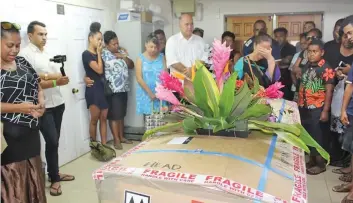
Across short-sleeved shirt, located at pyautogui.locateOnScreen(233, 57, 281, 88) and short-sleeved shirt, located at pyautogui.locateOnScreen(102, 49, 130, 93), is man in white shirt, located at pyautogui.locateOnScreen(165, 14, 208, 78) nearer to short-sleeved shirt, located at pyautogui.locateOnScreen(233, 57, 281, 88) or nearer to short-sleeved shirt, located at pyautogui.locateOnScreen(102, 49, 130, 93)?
short-sleeved shirt, located at pyautogui.locateOnScreen(102, 49, 130, 93)

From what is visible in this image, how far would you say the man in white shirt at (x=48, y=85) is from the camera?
2.77m

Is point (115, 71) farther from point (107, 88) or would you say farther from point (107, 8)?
point (107, 8)

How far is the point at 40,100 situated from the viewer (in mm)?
2279

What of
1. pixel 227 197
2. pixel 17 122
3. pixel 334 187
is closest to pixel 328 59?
pixel 334 187

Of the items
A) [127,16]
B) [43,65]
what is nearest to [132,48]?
[127,16]

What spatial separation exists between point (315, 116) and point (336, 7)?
2.26 metres

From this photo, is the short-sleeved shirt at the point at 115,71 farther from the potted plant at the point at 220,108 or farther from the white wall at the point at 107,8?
the potted plant at the point at 220,108

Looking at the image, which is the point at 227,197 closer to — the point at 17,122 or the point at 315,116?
the point at 17,122

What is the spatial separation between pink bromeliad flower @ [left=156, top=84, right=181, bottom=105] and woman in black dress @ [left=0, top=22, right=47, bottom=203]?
46.9 inches

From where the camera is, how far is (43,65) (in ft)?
9.23

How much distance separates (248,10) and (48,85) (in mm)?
3402

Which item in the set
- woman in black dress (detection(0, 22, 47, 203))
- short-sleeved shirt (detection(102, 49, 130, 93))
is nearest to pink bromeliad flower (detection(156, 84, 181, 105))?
woman in black dress (detection(0, 22, 47, 203))

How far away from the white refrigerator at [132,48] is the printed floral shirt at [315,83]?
2.10 metres

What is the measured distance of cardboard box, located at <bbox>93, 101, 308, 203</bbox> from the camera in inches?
30.5
